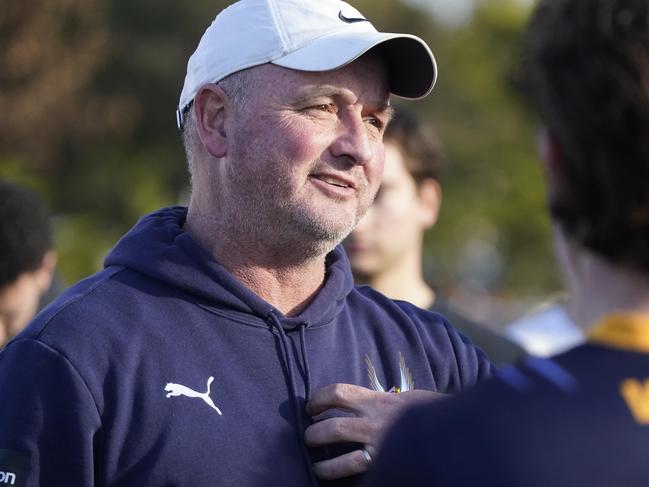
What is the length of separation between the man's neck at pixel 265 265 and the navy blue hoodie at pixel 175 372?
0.08m

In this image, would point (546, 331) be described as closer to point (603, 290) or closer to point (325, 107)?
point (325, 107)

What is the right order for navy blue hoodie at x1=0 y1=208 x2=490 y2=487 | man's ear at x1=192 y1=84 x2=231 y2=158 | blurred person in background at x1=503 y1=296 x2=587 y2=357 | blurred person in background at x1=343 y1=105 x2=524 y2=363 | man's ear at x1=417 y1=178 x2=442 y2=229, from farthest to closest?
blurred person in background at x1=503 y1=296 x2=587 y2=357
man's ear at x1=417 y1=178 x2=442 y2=229
blurred person in background at x1=343 y1=105 x2=524 y2=363
man's ear at x1=192 y1=84 x2=231 y2=158
navy blue hoodie at x1=0 y1=208 x2=490 y2=487

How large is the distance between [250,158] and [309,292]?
43cm

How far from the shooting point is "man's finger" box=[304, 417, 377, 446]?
282cm

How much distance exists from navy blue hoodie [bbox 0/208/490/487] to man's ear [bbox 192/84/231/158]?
0.26 m

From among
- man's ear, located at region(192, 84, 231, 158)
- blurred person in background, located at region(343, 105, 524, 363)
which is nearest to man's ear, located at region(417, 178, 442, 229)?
blurred person in background, located at region(343, 105, 524, 363)

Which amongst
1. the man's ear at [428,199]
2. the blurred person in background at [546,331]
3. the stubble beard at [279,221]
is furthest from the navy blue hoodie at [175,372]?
the blurred person in background at [546,331]

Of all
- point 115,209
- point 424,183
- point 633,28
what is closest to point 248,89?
point 633,28

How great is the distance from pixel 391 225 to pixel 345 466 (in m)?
2.64

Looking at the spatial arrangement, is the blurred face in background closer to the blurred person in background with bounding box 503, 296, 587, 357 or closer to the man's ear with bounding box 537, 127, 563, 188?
the blurred person in background with bounding box 503, 296, 587, 357

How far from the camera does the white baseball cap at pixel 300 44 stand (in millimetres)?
3209

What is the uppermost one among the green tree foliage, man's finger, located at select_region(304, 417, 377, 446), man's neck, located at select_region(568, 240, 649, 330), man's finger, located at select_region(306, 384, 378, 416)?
man's neck, located at select_region(568, 240, 649, 330)

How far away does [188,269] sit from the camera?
309cm

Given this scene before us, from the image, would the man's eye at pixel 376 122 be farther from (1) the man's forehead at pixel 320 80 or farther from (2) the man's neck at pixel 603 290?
(2) the man's neck at pixel 603 290
